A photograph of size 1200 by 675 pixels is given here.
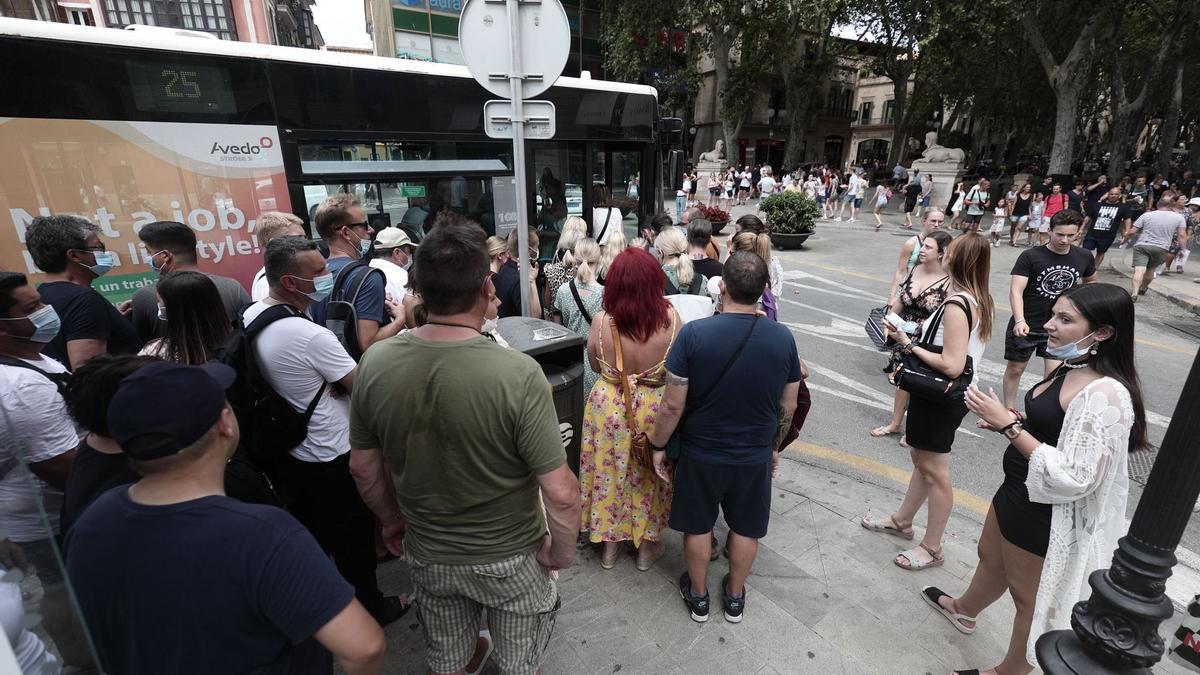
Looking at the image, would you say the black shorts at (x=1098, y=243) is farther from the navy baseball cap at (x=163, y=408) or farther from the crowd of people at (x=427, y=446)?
the navy baseball cap at (x=163, y=408)

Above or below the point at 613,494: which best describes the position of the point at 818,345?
below

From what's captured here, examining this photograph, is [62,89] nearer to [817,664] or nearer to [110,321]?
[110,321]

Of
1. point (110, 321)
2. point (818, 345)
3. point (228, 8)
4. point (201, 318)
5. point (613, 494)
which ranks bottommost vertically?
point (818, 345)

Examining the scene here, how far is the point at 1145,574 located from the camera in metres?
1.51

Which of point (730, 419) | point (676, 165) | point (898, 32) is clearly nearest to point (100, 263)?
point (730, 419)

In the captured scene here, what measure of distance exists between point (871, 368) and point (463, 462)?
5653 millimetres

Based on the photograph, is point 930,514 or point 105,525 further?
point 930,514

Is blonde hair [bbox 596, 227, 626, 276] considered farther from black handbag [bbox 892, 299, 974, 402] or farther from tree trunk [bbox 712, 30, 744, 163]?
tree trunk [bbox 712, 30, 744, 163]

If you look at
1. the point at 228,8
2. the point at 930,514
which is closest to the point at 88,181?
the point at 930,514

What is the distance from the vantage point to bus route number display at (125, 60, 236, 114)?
3.87m

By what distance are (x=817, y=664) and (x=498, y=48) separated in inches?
134

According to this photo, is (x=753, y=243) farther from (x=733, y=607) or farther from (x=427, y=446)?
(x=427, y=446)

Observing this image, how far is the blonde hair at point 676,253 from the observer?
385cm

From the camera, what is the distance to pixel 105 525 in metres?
1.15
